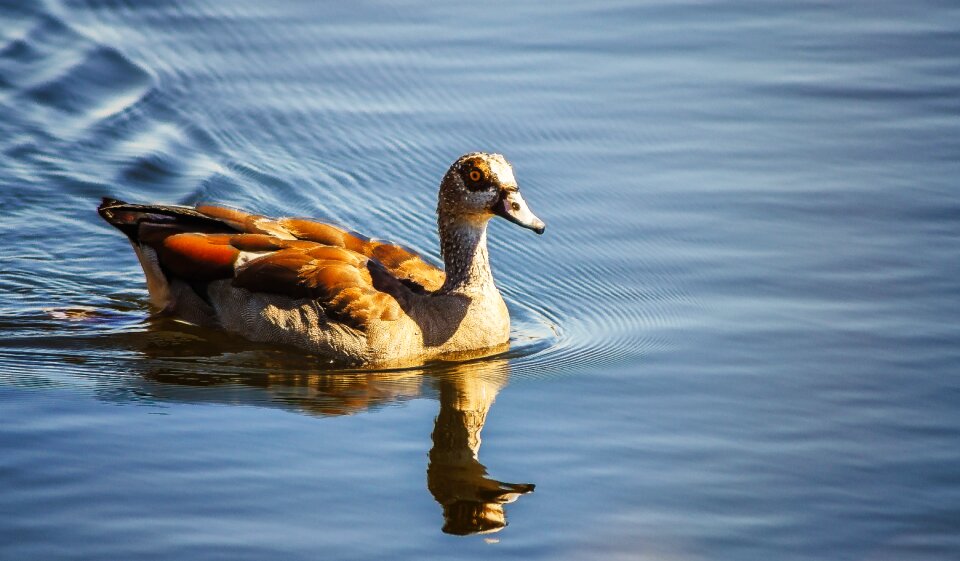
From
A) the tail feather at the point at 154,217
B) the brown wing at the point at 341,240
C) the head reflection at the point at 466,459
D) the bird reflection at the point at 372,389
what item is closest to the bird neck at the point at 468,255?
the brown wing at the point at 341,240

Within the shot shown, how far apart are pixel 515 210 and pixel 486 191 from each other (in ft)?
0.93

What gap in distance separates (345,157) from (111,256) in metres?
2.60

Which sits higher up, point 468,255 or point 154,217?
point 154,217

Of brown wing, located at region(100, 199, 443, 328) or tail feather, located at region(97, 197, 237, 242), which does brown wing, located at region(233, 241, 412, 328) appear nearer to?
brown wing, located at region(100, 199, 443, 328)

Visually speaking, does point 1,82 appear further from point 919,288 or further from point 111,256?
point 919,288

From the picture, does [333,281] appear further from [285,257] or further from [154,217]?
→ [154,217]

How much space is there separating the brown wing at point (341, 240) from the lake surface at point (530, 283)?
0.87 m

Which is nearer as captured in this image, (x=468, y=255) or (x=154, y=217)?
(x=468, y=255)

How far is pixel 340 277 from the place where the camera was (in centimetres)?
1097

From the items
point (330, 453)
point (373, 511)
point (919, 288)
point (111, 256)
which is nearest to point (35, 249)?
point (111, 256)

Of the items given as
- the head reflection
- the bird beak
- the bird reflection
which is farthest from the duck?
the head reflection

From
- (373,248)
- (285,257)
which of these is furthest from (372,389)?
(373,248)

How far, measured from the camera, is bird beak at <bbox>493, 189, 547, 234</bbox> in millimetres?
10703

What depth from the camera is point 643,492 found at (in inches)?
329
